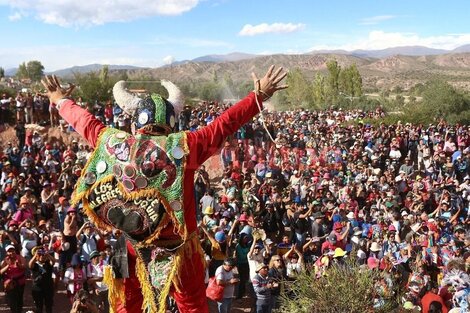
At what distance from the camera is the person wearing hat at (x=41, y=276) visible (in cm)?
724

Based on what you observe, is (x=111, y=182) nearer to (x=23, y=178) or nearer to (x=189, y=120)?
(x=23, y=178)

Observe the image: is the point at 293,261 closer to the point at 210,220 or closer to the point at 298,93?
the point at 210,220

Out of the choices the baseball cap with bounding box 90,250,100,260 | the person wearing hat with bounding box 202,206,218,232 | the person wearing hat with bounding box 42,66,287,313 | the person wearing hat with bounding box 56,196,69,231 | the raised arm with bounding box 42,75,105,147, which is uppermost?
the raised arm with bounding box 42,75,105,147

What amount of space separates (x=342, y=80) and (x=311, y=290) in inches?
1946

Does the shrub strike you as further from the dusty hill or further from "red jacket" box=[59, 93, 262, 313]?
the dusty hill

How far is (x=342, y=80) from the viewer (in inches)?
2082

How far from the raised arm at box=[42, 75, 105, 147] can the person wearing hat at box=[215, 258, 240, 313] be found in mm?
4319

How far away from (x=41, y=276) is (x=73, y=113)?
4396 millimetres

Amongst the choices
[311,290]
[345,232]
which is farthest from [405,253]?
[311,290]

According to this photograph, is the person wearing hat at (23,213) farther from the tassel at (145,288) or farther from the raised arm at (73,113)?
the tassel at (145,288)

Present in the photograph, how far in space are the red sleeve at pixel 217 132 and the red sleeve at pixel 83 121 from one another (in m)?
0.67

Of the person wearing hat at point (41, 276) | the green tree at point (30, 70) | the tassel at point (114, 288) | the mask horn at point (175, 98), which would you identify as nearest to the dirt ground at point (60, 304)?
the person wearing hat at point (41, 276)

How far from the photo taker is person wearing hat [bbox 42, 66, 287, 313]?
3.31 metres

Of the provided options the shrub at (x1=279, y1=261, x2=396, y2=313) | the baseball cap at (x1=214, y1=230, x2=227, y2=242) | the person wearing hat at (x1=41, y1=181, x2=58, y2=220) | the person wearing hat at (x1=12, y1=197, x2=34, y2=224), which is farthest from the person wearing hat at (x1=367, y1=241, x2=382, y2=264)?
the person wearing hat at (x1=41, y1=181, x2=58, y2=220)
